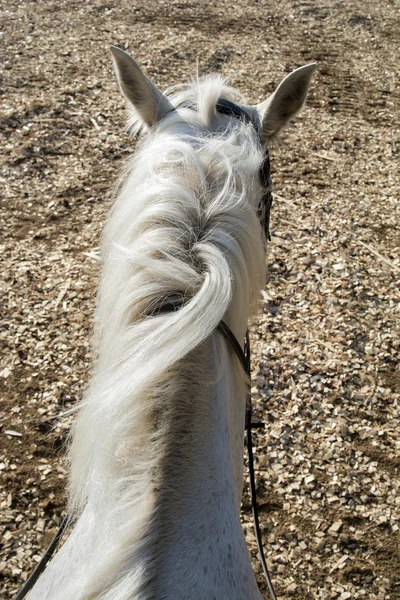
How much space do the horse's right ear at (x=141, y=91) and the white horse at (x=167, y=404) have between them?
1.59ft

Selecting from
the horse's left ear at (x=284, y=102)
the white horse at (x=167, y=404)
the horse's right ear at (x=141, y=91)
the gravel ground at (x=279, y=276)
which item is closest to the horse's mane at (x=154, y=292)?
the white horse at (x=167, y=404)

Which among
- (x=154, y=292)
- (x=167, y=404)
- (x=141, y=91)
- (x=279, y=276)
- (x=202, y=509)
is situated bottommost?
(x=279, y=276)

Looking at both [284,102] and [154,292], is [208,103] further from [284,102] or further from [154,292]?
[154,292]

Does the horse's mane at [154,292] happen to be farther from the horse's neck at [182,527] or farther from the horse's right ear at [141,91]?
the horse's right ear at [141,91]

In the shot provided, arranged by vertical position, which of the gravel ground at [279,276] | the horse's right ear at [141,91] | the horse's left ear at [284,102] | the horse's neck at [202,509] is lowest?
the gravel ground at [279,276]

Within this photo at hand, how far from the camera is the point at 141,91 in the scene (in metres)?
1.87

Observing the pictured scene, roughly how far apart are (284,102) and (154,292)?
1.21 meters

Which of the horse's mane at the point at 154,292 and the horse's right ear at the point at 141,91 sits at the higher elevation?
the horse's right ear at the point at 141,91

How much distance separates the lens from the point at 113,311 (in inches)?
48.8

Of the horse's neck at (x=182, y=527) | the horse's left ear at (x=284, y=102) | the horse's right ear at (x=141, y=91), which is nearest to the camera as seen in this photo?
the horse's neck at (x=182, y=527)

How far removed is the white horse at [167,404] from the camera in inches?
41.3

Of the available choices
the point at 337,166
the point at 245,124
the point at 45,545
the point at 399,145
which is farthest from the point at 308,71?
the point at 399,145

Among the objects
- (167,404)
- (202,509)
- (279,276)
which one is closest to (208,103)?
(167,404)

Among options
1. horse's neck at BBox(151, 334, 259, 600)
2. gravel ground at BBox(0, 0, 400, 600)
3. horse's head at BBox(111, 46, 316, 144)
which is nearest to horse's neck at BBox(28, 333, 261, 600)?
horse's neck at BBox(151, 334, 259, 600)
